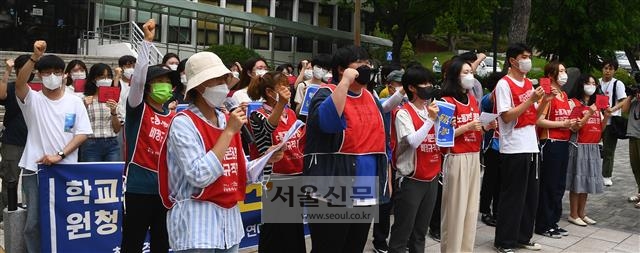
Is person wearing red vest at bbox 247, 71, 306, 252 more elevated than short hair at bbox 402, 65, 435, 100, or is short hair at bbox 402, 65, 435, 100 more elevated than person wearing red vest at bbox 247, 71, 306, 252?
short hair at bbox 402, 65, 435, 100

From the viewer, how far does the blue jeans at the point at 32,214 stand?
15.9ft

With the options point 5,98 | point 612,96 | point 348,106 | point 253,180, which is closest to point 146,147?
point 253,180

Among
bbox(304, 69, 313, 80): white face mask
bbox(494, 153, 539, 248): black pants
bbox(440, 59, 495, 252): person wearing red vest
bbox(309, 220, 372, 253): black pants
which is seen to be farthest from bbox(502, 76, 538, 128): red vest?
bbox(304, 69, 313, 80): white face mask

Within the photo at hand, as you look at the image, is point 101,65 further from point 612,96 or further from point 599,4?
point 599,4

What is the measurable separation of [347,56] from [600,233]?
4662 mm

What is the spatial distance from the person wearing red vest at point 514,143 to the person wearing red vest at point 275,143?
2.32m

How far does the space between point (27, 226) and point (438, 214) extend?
165 inches

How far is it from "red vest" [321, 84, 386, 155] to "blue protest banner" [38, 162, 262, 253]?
2103mm

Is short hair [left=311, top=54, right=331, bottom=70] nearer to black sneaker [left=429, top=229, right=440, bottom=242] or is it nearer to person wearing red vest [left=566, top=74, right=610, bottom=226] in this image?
black sneaker [left=429, top=229, right=440, bottom=242]

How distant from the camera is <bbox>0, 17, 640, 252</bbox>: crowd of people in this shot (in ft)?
10.1

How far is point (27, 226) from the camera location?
4.85 m

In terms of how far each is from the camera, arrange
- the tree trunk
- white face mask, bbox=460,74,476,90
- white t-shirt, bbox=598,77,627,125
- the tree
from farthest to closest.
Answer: the tree
the tree trunk
white t-shirt, bbox=598,77,627,125
white face mask, bbox=460,74,476,90

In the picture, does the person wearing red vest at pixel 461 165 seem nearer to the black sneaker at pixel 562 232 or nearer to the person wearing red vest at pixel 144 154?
the black sneaker at pixel 562 232

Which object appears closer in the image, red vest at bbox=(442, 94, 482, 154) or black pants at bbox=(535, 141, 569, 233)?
red vest at bbox=(442, 94, 482, 154)
